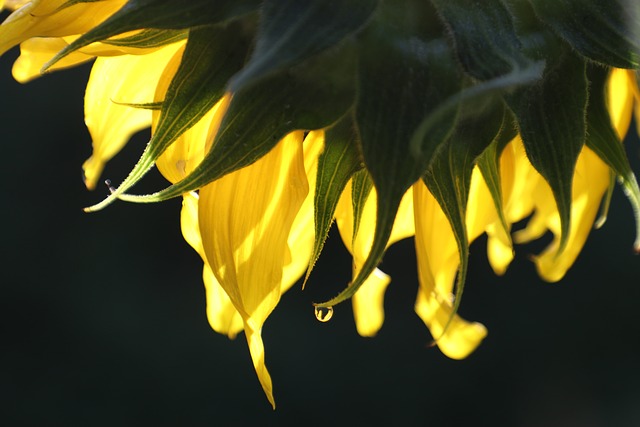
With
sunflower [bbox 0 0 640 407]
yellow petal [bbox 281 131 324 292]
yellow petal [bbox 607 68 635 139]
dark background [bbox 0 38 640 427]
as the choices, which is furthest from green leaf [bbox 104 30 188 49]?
dark background [bbox 0 38 640 427]

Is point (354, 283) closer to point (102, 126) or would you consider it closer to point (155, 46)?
point (155, 46)

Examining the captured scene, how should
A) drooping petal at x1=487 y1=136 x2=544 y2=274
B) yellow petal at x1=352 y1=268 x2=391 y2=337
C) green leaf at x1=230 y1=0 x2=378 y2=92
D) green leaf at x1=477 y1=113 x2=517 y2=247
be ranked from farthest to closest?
yellow petal at x1=352 y1=268 x2=391 y2=337 → drooping petal at x1=487 y1=136 x2=544 y2=274 → green leaf at x1=477 y1=113 x2=517 y2=247 → green leaf at x1=230 y1=0 x2=378 y2=92

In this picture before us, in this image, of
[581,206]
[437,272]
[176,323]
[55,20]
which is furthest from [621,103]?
[176,323]

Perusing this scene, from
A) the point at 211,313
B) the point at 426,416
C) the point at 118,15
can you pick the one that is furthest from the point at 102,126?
the point at 426,416

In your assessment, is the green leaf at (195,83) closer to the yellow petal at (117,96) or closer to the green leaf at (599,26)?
the yellow petal at (117,96)

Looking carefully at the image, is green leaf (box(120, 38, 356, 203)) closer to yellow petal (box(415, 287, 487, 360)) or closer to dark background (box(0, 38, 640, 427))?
yellow petal (box(415, 287, 487, 360))
